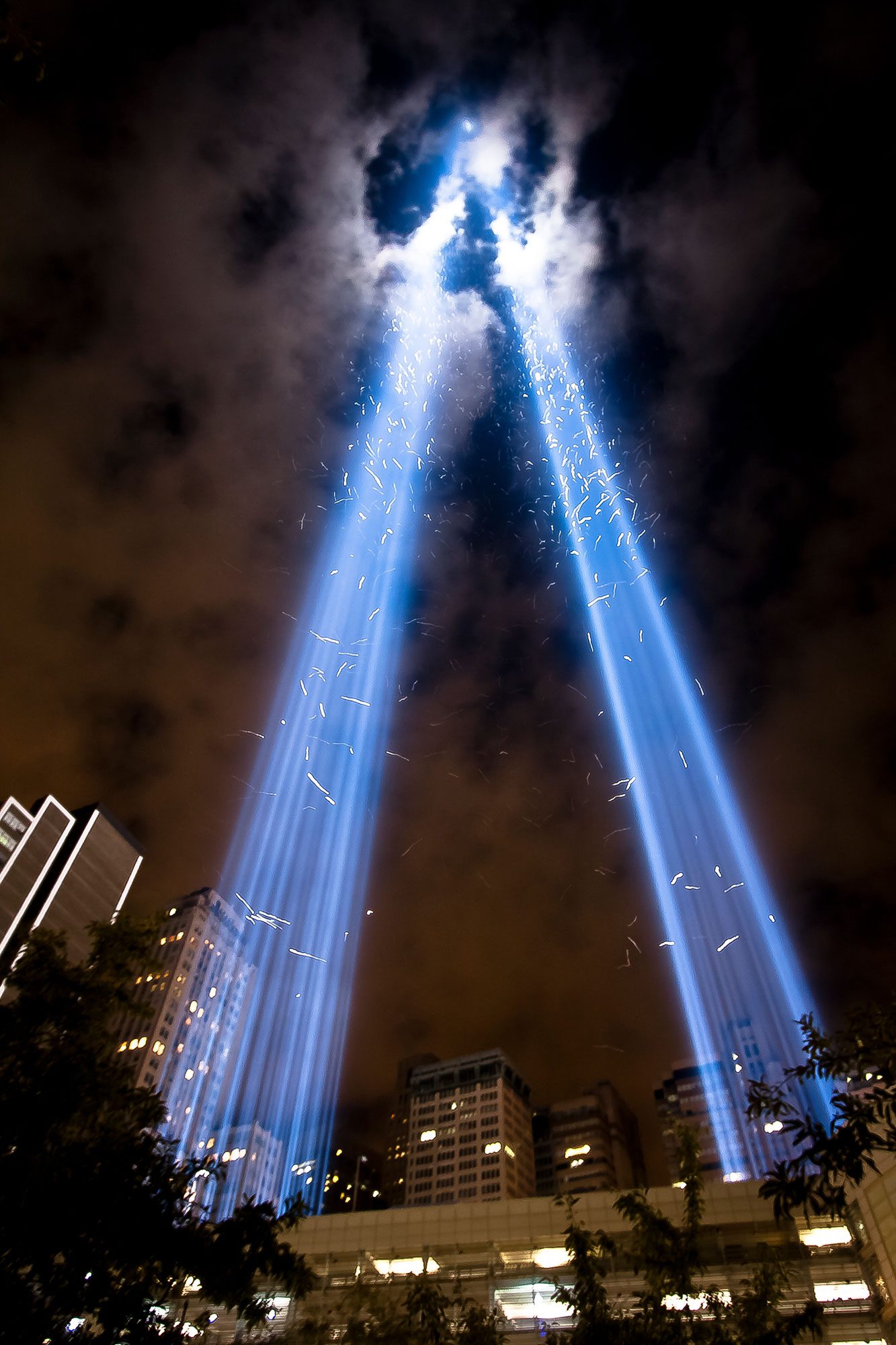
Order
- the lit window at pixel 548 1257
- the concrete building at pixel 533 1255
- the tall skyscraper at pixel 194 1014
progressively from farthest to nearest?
the tall skyscraper at pixel 194 1014
the lit window at pixel 548 1257
the concrete building at pixel 533 1255

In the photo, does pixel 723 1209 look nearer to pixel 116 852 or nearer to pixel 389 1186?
pixel 116 852

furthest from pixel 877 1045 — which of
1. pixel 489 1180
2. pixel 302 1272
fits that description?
pixel 489 1180

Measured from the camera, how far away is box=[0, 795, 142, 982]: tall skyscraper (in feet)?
345

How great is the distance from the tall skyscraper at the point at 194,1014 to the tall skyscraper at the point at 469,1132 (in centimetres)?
3608

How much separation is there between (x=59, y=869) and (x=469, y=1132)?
295 ft

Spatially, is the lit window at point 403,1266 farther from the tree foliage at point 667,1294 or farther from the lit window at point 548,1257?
the tree foliage at point 667,1294

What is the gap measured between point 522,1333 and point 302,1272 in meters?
27.6

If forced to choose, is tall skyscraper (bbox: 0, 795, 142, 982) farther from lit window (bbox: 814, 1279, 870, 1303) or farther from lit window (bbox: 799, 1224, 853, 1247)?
lit window (bbox: 814, 1279, 870, 1303)

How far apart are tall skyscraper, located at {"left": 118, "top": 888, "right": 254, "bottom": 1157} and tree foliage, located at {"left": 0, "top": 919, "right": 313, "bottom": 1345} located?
114786mm

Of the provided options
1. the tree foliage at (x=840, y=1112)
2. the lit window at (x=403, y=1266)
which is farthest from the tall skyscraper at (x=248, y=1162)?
the tree foliage at (x=840, y=1112)

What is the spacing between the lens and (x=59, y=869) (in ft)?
366

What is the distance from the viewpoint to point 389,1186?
6511 inches

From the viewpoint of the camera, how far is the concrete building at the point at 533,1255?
2798cm

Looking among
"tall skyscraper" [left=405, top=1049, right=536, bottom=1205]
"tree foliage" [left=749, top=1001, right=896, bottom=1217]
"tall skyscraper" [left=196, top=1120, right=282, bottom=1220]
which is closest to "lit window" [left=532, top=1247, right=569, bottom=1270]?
"tree foliage" [left=749, top=1001, right=896, bottom=1217]
